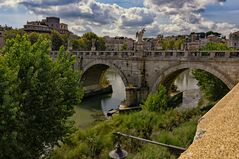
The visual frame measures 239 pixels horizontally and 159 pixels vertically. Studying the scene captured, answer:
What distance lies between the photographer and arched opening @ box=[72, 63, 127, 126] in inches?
988

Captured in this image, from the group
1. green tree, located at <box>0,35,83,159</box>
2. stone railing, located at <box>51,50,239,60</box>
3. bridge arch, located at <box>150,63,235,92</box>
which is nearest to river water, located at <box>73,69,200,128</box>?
stone railing, located at <box>51,50,239,60</box>

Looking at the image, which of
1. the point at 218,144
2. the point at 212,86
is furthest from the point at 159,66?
the point at 218,144

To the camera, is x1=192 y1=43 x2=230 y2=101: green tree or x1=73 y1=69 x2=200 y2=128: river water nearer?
x1=192 y1=43 x2=230 y2=101: green tree

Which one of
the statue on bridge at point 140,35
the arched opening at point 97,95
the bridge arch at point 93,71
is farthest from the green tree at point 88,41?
the statue on bridge at point 140,35

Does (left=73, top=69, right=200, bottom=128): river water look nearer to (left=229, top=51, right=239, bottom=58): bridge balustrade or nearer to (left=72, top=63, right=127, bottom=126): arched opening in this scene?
(left=72, top=63, right=127, bottom=126): arched opening

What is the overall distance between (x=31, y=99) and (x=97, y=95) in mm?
24202

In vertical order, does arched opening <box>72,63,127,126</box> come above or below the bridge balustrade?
below

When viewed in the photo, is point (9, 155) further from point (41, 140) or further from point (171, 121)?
point (171, 121)

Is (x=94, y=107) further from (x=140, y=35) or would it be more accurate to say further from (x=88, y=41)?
(x=88, y=41)

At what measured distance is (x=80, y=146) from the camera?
38.3ft

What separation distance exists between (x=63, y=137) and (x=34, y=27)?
8176cm

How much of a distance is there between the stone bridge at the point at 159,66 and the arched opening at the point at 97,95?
3.03 ft

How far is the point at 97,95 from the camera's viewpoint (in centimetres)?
3400

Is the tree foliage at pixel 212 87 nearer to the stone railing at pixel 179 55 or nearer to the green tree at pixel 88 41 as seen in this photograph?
the stone railing at pixel 179 55
